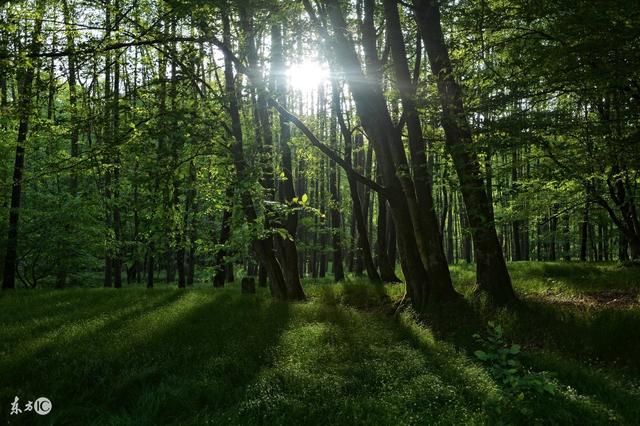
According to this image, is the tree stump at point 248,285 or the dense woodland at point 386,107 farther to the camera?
the tree stump at point 248,285

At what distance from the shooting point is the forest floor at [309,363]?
16.1ft

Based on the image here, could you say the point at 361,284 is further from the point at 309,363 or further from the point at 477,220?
the point at 309,363

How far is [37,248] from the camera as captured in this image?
15859 mm

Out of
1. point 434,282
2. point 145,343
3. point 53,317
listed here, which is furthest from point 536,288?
point 53,317

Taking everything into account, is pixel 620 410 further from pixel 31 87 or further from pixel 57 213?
pixel 57 213

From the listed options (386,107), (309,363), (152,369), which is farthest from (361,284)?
(152,369)

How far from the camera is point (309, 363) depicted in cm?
636

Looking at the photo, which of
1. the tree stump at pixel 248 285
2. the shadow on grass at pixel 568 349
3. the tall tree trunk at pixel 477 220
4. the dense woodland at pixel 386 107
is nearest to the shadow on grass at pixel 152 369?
the dense woodland at pixel 386 107

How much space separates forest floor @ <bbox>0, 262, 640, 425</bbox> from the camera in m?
4.90
